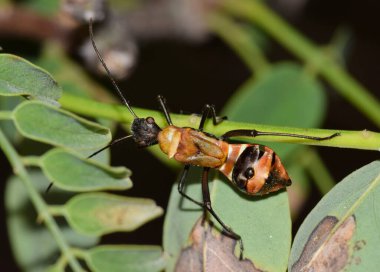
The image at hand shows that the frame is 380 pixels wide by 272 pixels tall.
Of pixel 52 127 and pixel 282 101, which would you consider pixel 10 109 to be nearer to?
pixel 52 127

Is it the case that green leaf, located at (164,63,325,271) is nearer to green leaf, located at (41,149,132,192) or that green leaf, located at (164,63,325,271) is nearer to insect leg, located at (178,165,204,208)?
insect leg, located at (178,165,204,208)

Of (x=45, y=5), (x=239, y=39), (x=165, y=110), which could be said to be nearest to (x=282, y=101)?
(x=239, y=39)

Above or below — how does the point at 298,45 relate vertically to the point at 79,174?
above

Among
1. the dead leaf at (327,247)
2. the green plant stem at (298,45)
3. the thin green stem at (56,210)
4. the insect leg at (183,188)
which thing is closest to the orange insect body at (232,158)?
the insect leg at (183,188)

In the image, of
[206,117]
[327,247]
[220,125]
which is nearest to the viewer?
[327,247]

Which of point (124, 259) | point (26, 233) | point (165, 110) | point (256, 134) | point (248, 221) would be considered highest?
point (256, 134)

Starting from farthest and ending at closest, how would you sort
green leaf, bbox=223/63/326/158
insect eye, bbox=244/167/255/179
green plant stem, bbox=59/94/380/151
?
green leaf, bbox=223/63/326/158 < insect eye, bbox=244/167/255/179 < green plant stem, bbox=59/94/380/151

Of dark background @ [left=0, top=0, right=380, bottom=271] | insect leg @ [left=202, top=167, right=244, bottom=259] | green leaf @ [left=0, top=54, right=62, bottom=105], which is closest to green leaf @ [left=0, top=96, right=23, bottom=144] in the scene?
green leaf @ [left=0, top=54, right=62, bottom=105]
